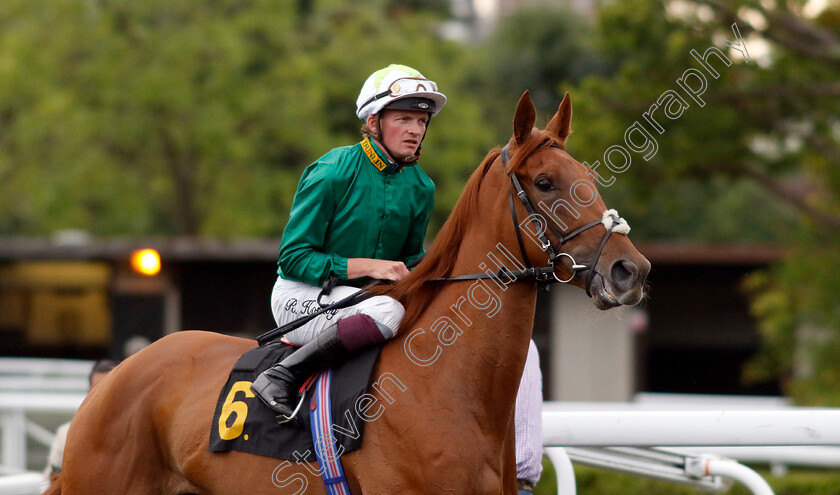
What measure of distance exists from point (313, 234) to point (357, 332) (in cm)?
48

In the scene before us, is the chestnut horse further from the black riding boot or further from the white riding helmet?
the white riding helmet

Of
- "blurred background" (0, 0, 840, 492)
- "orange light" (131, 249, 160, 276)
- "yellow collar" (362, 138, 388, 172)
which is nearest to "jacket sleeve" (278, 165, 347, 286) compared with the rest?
"yellow collar" (362, 138, 388, 172)

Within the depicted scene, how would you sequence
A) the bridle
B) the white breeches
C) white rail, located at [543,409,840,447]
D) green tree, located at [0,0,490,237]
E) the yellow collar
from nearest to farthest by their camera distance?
1. the bridle
2. the white breeches
3. the yellow collar
4. white rail, located at [543,409,840,447]
5. green tree, located at [0,0,490,237]

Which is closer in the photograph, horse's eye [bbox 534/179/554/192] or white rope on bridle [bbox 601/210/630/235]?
white rope on bridle [bbox 601/210/630/235]

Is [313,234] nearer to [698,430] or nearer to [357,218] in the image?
[357,218]

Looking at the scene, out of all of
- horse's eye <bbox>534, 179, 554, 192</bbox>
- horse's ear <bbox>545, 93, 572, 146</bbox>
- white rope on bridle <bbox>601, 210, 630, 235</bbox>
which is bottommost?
white rope on bridle <bbox>601, 210, 630, 235</bbox>

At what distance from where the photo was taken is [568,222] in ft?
11.0

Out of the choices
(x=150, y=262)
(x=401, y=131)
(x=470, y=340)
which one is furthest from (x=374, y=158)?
Answer: (x=150, y=262)

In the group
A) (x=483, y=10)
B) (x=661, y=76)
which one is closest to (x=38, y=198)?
(x=661, y=76)

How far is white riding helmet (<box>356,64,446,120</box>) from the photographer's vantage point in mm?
3846

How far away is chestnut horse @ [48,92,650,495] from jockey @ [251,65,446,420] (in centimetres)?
18

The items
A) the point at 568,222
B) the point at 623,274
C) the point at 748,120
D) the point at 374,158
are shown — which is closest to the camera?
the point at 623,274

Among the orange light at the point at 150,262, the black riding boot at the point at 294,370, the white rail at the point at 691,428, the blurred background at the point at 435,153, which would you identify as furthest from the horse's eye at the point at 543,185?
the blurred background at the point at 435,153

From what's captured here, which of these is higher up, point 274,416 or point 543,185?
point 543,185
